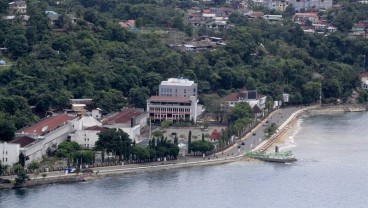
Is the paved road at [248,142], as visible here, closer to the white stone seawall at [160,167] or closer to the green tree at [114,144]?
the white stone seawall at [160,167]

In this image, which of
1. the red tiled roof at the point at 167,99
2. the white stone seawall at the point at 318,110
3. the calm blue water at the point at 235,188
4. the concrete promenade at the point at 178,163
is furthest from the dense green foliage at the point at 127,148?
the red tiled roof at the point at 167,99

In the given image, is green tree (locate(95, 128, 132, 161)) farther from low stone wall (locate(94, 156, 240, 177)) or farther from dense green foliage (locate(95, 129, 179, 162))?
low stone wall (locate(94, 156, 240, 177))

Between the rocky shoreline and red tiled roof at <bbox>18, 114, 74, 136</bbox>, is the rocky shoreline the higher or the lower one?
the lower one

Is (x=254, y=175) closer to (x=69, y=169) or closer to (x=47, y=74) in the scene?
(x=69, y=169)

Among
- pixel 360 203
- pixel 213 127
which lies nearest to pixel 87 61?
pixel 213 127

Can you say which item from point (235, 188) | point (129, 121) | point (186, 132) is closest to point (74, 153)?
point (129, 121)

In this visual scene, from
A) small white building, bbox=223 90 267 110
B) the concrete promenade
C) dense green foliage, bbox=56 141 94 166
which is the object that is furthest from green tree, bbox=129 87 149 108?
dense green foliage, bbox=56 141 94 166
